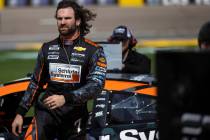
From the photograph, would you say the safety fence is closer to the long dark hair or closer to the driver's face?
the long dark hair

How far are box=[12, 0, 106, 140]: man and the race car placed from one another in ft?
0.73

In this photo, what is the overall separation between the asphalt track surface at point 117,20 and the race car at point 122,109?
2007 cm

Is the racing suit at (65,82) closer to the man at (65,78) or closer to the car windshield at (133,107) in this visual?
the man at (65,78)

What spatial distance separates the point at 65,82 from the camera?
16.2 feet

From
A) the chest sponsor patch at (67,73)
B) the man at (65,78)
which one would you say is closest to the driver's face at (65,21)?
the man at (65,78)

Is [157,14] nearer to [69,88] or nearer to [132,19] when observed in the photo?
[132,19]

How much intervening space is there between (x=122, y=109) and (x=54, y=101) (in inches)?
44.0

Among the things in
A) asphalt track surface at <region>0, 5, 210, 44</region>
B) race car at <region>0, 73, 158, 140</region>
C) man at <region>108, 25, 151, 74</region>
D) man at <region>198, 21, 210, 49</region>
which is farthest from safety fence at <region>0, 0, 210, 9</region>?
man at <region>198, 21, 210, 49</region>

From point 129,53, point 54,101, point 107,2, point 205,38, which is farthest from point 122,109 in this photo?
point 107,2

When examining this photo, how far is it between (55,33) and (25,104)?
21.8 metres

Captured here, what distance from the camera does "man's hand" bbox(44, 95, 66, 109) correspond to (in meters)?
4.49

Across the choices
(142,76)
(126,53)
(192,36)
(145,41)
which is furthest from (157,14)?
(142,76)

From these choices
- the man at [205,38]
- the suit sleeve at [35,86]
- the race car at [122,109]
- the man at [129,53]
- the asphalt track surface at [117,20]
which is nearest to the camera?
the man at [205,38]

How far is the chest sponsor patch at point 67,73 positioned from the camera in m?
4.91
